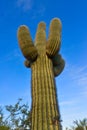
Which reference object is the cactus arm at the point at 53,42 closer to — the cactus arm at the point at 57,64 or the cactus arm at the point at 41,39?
the cactus arm at the point at 41,39

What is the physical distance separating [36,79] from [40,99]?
76 cm

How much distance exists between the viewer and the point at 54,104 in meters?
8.16

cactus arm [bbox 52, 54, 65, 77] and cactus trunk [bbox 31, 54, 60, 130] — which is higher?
cactus arm [bbox 52, 54, 65, 77]

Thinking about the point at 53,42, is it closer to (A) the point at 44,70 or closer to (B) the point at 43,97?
(A) the point at 44,70

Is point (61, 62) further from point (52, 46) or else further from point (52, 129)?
point (52, 129)

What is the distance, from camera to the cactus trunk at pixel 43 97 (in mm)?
7875

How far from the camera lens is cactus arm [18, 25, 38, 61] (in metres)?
8.83

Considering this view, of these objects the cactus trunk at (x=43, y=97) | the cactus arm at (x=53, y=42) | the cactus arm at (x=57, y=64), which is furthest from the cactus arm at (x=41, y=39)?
the cactus arm at (x=57, y=64)

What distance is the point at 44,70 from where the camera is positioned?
8672mm

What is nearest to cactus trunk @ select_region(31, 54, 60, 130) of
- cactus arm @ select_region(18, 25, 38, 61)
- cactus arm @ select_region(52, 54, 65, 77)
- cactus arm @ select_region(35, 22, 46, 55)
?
cactus arm @ select_region(18, 25, 38, 61)

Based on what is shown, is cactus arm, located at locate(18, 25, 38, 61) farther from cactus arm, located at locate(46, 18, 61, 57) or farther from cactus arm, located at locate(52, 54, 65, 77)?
cactus arm, located at locate(52, 54, 65, 77)

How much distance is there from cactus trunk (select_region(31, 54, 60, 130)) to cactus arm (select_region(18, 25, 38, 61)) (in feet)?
1.00

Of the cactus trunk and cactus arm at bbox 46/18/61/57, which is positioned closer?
the cactus trunk

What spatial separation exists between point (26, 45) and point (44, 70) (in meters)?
1.06
